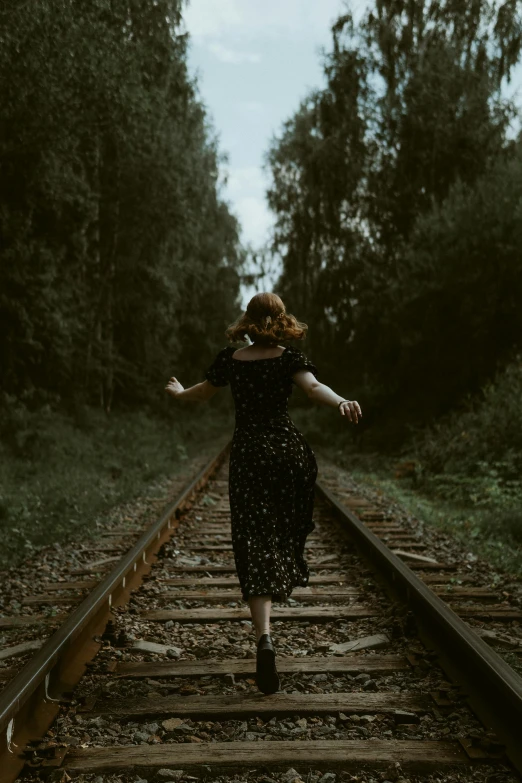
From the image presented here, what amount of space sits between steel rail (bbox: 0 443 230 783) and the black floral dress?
3.09 ft

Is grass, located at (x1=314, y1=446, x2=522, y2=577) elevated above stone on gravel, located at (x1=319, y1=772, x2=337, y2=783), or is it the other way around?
grass, located at (x1=314, y1=446, x2=522, y2=577)

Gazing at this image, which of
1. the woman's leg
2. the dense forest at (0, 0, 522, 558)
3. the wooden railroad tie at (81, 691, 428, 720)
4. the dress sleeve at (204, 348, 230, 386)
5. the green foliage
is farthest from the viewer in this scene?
the dense forest at (0, 0, 522, 558)

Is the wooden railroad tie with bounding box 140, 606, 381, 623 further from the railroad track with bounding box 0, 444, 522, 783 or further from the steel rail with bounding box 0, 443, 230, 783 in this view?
the steel rail with bounding box 0, 443, 230, 783

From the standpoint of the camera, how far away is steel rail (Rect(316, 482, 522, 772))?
9.70 feet

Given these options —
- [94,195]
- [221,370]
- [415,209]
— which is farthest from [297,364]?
[415,209]

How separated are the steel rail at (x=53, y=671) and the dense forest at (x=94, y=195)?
22.0 feet

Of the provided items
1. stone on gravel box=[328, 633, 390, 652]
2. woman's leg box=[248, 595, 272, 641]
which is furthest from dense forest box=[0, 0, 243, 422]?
stone on gravel box=[328, 633, 390, 652]

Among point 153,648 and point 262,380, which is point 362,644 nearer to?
point 153,648

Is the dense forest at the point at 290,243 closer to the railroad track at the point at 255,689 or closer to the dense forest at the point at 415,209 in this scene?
the dense forest at the point at 415,209

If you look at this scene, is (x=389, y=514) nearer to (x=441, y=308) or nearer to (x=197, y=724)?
(x=197, y=724)

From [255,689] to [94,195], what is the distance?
501 inches

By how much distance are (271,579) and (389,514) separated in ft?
17.9

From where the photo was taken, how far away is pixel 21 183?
12.2 meters

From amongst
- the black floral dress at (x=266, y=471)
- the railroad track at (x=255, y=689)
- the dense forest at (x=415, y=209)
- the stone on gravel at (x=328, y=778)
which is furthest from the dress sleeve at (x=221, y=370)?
the dense forest at (x=415, y=209)
